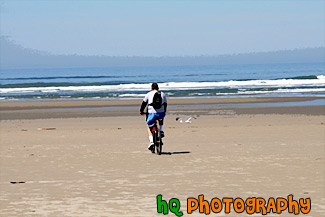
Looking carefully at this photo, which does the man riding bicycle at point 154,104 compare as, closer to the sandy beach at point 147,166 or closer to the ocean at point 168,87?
the sandy beach at point 147,166

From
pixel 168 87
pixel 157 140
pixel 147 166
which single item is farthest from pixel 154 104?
pixel 168 87

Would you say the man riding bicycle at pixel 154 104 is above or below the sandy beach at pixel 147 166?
above

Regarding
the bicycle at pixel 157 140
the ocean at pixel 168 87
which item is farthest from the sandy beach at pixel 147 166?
the ocean at pixel 168 87

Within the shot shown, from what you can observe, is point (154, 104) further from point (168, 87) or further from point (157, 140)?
point (168, 87)

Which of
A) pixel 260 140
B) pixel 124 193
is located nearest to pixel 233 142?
pixel 260 140

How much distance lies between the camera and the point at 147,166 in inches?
532

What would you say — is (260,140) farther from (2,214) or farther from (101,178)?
(2,214)

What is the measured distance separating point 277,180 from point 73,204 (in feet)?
11.5

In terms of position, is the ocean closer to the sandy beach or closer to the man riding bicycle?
the sandy beach

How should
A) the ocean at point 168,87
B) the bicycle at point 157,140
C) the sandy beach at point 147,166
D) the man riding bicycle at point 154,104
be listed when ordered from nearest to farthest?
the sandy beach at point 147,166 → the bicycle at point 157,140 → the man riding bicycle at point 154,104 → the ocean at point 168,87

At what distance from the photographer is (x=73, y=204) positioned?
9625mm

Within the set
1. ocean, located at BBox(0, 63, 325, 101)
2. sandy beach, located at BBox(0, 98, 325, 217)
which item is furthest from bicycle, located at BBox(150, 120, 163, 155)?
ocean, located at BBox(0, 63, 325, 101)

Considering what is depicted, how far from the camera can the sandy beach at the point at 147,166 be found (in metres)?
9.91

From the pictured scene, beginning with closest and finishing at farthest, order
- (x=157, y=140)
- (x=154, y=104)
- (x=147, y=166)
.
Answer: (x=147, y=166) < (x=157, y=140) < (x=154, y=104)
